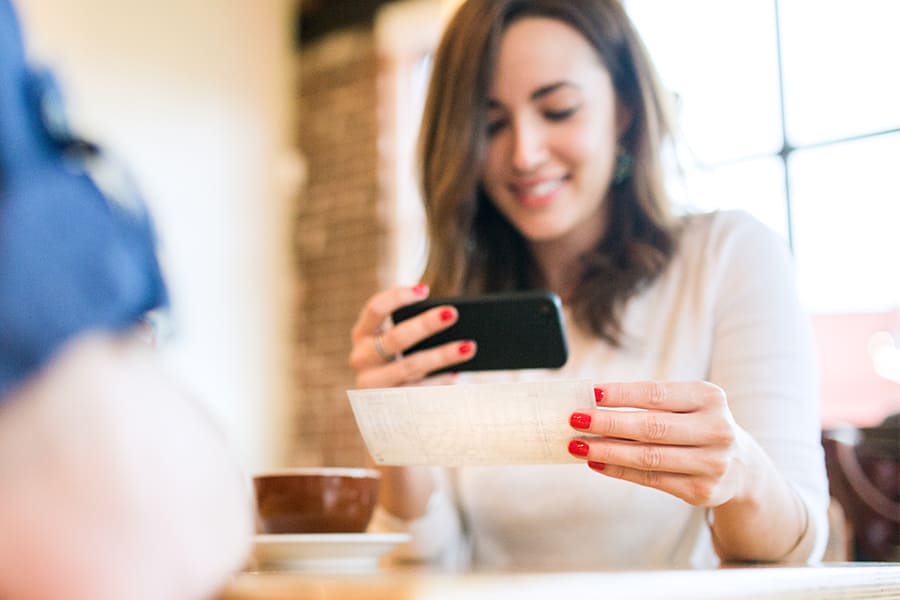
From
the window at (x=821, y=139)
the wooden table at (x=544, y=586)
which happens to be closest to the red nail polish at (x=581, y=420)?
the wooden table at (x=544, y=586)

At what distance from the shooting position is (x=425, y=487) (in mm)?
1211

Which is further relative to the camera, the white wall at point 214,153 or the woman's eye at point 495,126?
the white wall at point 214,153

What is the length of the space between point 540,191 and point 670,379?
0.36m

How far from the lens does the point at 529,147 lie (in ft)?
4.48

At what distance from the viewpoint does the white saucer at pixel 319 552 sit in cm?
76

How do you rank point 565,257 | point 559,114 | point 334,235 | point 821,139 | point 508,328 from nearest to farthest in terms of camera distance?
point 508,328
point 559,114
point 565,257
point 821,139
point 334,235

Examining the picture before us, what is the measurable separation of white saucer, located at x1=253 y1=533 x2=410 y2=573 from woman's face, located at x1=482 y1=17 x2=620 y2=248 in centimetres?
74

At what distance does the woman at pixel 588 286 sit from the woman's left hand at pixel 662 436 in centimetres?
16

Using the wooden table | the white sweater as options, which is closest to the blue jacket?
the wooden table

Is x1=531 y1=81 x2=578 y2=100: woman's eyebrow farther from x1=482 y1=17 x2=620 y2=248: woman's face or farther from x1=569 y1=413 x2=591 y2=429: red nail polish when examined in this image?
x1=569 y1=413 x2=591 y2=429: red nail polish

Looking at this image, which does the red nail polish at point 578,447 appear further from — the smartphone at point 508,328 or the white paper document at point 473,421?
the smartphone at point 508,328

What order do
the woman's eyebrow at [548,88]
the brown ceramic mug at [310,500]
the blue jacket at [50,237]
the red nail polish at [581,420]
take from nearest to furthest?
the blue jacket at [50,237] → the red nail polish at [581,420] → the brown ceramic mug at [310,500] → the woman's eyebrow at [548,88]

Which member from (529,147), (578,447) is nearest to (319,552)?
(578,447)

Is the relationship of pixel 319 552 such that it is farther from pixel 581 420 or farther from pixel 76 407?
pixel 76 407
